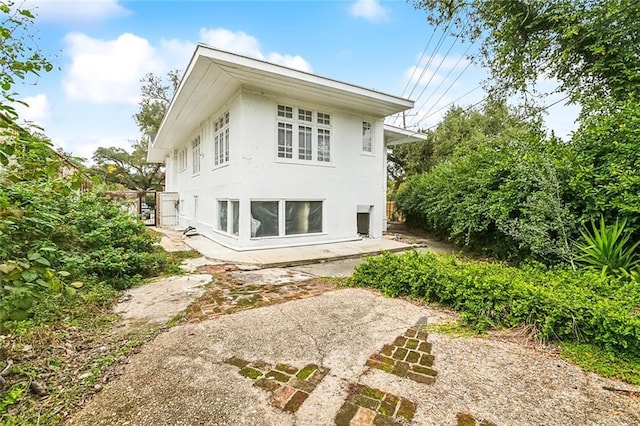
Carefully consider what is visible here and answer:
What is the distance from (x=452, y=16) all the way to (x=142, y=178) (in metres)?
32.4

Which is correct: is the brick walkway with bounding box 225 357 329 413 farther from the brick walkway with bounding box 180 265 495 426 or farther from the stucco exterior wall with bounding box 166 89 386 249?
the stucco exterior wall with bounding box 166 89 386 249

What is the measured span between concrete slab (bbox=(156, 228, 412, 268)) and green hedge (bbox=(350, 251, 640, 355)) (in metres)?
2.84

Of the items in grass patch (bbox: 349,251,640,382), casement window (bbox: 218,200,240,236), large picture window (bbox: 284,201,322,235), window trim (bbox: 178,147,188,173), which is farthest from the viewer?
window trim (bbox: 178,147,188,173)

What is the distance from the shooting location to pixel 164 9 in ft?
20.5

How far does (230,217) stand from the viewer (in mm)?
8273

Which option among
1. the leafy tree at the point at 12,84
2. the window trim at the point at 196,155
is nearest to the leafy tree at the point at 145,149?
the window trim at the point at 196,155

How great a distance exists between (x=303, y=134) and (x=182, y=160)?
30.6ft

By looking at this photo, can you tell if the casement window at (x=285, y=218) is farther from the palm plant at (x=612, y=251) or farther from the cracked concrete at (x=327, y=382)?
the palm plant at (x=612, y=251)

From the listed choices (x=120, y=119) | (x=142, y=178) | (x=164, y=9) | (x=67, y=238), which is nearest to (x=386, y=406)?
(x=67, y=238)

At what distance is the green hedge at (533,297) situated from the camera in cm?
264

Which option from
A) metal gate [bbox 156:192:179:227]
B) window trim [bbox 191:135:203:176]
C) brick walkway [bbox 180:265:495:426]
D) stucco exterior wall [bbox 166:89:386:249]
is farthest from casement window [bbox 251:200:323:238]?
metal gate [bbox 156:192:179:227]

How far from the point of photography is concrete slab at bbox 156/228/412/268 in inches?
262

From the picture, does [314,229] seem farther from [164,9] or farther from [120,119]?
[120,119]

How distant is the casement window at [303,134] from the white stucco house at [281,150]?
3cm
